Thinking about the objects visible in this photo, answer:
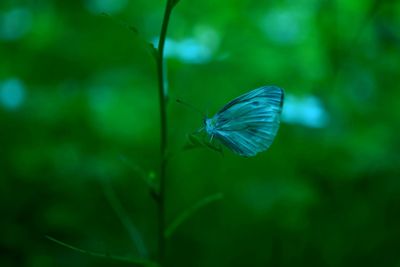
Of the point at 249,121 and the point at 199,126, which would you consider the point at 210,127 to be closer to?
the point at 249,121

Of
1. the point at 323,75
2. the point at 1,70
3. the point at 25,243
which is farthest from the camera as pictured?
the point at 1,70

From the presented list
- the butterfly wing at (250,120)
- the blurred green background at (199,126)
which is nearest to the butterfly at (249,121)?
the butterfly wing at (250,120)

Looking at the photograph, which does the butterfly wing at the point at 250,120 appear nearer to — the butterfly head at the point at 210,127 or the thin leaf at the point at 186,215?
the butterfly head at the point at 210,127

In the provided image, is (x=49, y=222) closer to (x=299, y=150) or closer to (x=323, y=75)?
(x=299, y=150)

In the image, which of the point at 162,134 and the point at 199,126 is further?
the point at 199,126

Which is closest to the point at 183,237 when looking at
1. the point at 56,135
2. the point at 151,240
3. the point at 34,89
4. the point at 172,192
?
the point at 151,240

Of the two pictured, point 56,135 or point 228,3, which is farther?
point 228,3

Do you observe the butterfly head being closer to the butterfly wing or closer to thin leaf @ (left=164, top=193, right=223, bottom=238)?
the butterfly wing

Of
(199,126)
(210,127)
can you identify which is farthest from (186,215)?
(199,126)
